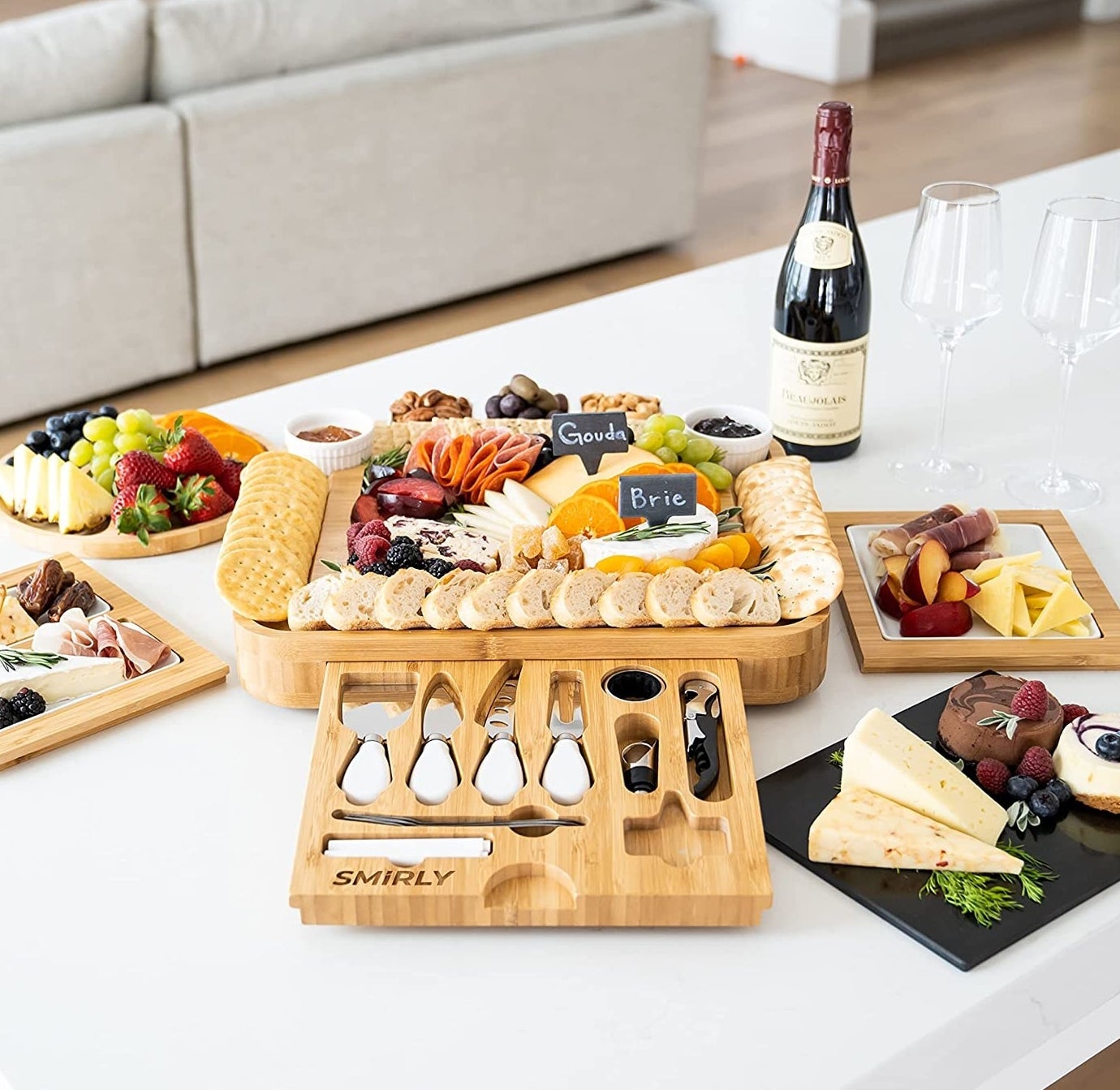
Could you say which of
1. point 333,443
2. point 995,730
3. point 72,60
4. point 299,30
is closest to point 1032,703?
point 995,730

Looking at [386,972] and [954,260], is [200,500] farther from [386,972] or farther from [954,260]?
[954,260]

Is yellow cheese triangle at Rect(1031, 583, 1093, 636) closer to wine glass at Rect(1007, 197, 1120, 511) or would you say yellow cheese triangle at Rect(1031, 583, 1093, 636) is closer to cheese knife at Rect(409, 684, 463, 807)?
wine glass at Rect(1007, 197, 1120, 511)

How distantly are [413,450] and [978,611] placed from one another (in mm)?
611

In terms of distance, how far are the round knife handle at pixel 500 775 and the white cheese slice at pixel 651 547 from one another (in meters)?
0.25

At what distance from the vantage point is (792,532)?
54.1 inches

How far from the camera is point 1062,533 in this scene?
1531 millimetres

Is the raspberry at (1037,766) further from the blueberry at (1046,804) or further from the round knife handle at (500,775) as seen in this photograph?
the round knife handle at (500,775)

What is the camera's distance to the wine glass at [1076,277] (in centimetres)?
142

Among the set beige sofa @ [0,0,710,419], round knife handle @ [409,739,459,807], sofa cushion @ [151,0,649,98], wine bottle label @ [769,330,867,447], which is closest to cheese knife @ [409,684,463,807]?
round knife handle @ [409,739,459,807]

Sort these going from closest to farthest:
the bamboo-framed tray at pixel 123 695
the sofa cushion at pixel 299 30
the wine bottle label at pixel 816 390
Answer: the bamboo-framed tray at pixel 123 695 → the wine bottle label at pixel 816 390 → the sofa cushion at pixel 299 30

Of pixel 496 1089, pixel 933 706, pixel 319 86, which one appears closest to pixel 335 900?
→ pixel 496 1089

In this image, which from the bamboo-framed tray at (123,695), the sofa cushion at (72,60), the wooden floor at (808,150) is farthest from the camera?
the wooden floor at (808,150)

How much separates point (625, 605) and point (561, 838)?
273 mm

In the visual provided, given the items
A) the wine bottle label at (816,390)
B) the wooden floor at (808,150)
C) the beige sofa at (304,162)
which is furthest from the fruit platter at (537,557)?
the wooden floor at (808,150)
